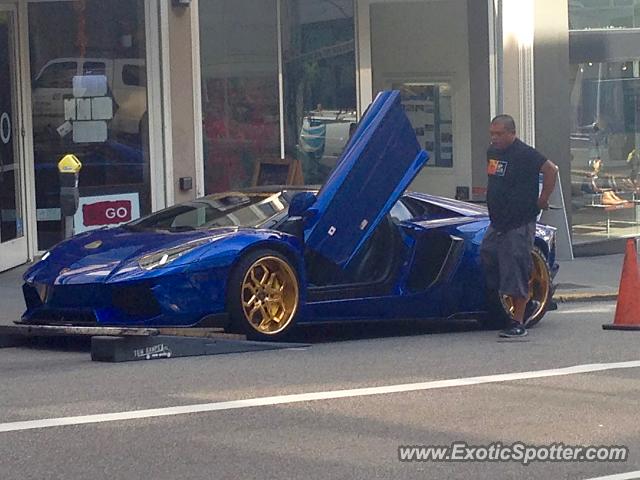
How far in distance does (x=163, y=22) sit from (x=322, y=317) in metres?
6.33

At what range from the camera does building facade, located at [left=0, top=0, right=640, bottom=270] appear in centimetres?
1507

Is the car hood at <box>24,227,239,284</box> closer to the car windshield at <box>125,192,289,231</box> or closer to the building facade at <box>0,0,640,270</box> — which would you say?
the car windshield at <box>125,192,289,231</box>

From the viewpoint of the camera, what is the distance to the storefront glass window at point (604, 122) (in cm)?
1856

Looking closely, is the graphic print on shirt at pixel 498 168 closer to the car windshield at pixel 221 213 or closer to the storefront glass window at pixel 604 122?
the car windshield at pixel 221 213

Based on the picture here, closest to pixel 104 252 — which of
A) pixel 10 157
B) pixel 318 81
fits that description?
pixel 10 157

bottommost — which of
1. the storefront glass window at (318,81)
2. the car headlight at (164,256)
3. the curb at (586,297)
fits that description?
the curb at (586,297)

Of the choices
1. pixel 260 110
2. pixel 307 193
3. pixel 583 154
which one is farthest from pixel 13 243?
pixel 583 154

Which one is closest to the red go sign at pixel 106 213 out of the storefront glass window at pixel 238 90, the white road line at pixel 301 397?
the storefront glass window at pixel 238 90

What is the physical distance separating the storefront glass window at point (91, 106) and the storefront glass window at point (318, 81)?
2605 millimetres

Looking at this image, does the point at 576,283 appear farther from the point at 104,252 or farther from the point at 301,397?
the point at 301,397

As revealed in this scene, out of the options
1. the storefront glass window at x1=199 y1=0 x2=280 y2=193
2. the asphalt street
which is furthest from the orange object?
the storefront glass window at x1=199 y1=0 x2=280 y2=193

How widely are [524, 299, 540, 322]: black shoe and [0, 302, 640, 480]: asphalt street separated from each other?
0.91m

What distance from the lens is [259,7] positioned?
17125 mm

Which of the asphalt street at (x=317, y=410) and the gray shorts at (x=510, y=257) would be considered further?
the gray shorts at (x=510, y=257)
